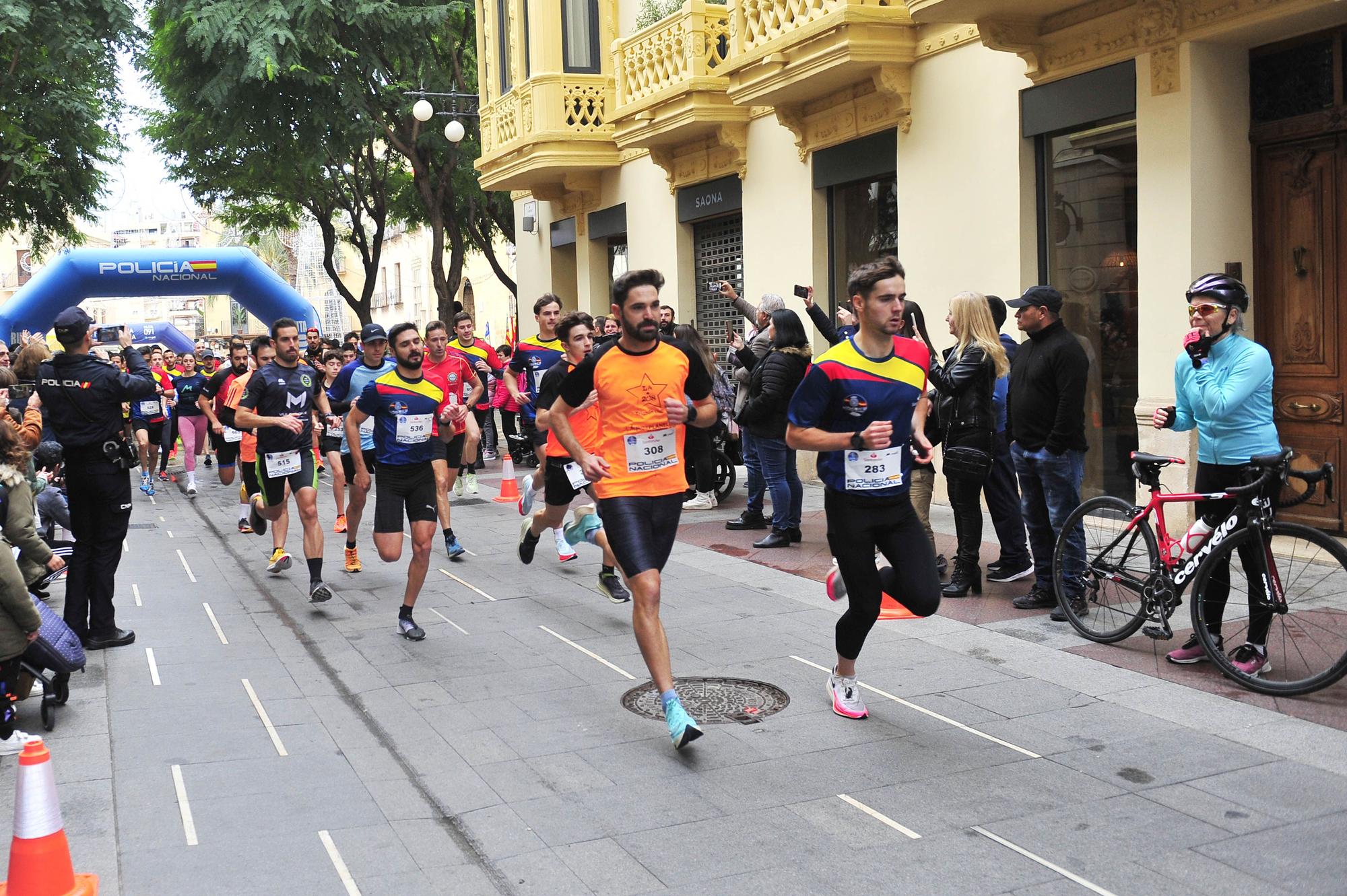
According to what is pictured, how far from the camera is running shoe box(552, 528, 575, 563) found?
10.3m

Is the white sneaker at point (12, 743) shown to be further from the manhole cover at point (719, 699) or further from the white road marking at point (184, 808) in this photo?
the manhole cover at point (719, 699)

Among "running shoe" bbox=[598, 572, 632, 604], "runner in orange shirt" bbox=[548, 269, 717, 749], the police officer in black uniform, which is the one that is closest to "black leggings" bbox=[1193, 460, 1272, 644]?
"runner in orange shirt" bbox=[548, 269, 717, 749]

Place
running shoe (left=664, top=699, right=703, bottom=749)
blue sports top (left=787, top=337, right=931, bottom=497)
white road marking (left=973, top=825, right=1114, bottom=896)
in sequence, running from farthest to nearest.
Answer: blue sports top (left=787, top=337, right=931, bottom=497) → running shoe (left=664, top=699, right=703, bottom=749) → white road marking (left=973, top=825, right=1114, bottom=896)

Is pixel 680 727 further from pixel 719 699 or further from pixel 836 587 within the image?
pixel 836 587

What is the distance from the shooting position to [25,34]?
22.8 meters

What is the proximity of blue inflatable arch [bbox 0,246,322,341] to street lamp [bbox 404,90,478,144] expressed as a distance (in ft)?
14.7

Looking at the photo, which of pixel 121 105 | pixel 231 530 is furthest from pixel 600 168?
pixel 121 105

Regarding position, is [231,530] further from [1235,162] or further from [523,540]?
[1235,162]

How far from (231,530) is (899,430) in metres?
9.48

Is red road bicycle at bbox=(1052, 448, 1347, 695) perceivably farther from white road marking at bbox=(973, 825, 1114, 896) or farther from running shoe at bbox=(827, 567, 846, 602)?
white road marking at bbox=(973, 825, 1114, 896)

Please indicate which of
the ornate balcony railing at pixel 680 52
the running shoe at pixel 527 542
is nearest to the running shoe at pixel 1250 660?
the running shoe at pixel 527 542

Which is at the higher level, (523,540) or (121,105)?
(121,105)

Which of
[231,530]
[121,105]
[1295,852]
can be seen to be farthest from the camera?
[121,105]

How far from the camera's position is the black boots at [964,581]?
8484mm
